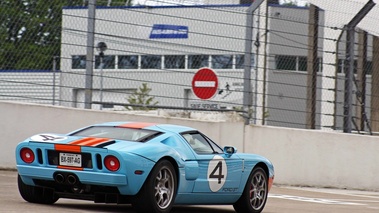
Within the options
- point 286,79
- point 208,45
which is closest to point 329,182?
point 286,79

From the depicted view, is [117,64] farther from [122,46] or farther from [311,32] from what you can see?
[311,32]

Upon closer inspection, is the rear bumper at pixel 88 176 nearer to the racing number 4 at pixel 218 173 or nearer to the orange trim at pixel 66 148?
the orange trim at pixel 66 148

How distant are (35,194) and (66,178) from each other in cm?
71

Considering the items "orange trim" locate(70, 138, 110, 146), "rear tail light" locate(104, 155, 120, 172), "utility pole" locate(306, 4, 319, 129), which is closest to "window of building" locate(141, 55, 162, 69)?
"utility pole" locate(306, 4, 319, 129)

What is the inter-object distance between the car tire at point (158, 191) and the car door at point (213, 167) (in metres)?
0.45

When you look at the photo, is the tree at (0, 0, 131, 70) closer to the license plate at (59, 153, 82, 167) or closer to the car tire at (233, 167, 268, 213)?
the car tire at (233, 167, 268, 213)

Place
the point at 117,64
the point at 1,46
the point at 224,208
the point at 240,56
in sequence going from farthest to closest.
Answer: the point at 240,56 < the point at 117,64 < the point at 1,46 < the point at 224,208

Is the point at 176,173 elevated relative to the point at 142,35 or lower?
lower

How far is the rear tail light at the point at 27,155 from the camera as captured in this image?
27.9ft

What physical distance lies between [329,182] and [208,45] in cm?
325

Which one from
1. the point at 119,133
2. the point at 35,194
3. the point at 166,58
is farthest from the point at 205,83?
the point at 35,194

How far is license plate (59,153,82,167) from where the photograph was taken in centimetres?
823

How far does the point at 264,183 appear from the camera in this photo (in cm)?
1002

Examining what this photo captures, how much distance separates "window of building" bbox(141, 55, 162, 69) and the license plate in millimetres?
5801
